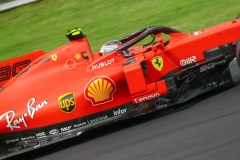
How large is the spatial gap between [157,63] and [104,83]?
2.74 ft

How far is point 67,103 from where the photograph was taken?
7238mm

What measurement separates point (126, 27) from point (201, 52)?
6.10 m

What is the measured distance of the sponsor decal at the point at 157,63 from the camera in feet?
24.5

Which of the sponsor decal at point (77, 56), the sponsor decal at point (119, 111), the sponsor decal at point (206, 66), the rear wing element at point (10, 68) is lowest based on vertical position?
the sponsor decal at point (119, 111)

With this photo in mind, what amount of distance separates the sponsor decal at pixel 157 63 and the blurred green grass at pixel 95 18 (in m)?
4.82

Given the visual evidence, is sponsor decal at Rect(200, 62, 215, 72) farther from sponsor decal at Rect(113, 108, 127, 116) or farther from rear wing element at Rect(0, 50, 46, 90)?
rear wing element at Rect(0, 50, 46, 90)

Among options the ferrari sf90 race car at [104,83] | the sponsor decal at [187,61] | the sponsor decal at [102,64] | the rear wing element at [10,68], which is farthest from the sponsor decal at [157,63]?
the rear wing element at [10,68]

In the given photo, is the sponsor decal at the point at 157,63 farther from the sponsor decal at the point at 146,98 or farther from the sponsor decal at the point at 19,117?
the sponsor decal at the point at 19,117

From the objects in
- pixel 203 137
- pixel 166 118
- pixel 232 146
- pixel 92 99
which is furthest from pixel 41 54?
pixel 232 146

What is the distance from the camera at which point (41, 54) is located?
327 inches

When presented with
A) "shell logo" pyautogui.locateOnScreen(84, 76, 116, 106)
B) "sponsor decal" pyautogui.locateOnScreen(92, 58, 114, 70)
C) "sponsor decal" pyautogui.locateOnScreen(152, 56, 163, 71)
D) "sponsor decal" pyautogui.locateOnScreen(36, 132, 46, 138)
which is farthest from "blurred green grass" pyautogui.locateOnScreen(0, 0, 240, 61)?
"sponsor decal" pyautogui.locateOnScreen(36, 132, 46, 138)

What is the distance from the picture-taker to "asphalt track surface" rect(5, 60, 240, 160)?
567cm

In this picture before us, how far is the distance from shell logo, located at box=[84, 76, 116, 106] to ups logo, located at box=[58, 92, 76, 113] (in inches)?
7.9

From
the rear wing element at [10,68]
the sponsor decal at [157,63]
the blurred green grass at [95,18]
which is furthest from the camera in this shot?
the blurred green grass at [95,18]
